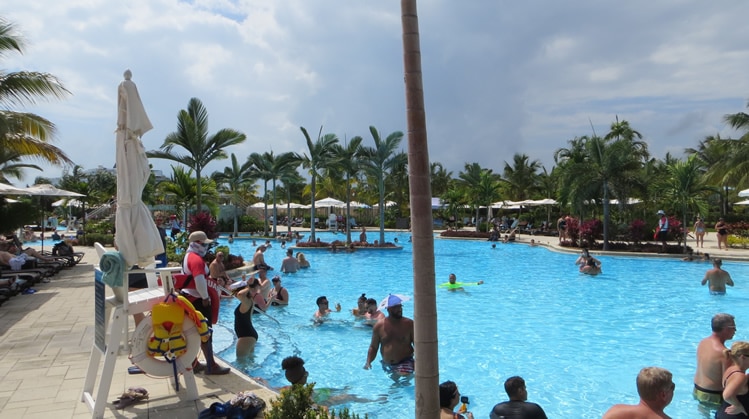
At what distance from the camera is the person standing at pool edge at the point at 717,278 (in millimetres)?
13164

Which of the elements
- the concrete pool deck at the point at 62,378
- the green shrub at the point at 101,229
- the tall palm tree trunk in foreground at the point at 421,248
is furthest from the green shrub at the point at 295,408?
the green shrub at the point at 101,229

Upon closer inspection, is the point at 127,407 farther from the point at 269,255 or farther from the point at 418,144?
the point at 269,255

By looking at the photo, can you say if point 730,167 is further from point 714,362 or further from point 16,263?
point 16,263

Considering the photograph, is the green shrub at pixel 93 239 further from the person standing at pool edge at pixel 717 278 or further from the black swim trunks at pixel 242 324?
the person standing at pool edge at pixel 717 278

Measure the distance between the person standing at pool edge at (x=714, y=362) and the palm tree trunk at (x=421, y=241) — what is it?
151 inches

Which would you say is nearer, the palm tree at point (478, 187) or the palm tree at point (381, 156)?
the palm tree at point (381, 156)

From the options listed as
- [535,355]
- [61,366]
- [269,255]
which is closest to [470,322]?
[535,355]

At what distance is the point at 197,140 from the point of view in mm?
19531

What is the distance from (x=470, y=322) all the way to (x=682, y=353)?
161 inches

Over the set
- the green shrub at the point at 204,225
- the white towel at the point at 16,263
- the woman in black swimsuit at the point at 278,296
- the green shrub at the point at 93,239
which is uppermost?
the green shrub at the point at 204,225

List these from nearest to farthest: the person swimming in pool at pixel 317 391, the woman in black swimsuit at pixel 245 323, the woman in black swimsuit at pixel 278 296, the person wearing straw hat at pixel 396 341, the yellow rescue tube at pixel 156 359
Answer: the yellow rescue tube at pixel 156 359 < the person swimming in pool at pixel 317 391 < the person wearing straw hat at pixel 396 341 < the woman in black swimsuit at pixel 245 323 < the woman in black swimsuit at pixel 278 296

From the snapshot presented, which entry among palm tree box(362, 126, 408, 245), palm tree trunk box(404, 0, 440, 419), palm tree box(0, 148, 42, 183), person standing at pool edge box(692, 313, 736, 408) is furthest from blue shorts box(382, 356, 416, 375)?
palm tree box(362, 126, 408, 245)

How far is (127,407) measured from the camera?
15.3 feet

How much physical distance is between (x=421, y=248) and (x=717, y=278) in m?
13.5
